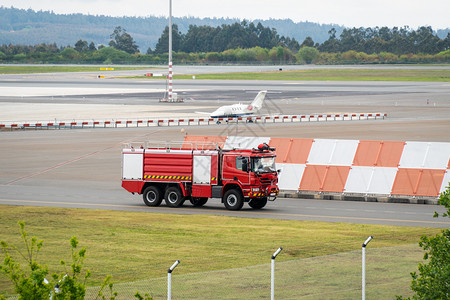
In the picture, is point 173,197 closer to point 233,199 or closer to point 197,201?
point 197,201

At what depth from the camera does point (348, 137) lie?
63625 mm

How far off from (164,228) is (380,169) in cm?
1386

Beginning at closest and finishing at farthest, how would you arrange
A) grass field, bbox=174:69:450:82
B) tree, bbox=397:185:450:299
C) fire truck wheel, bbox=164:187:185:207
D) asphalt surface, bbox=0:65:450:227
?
tree, bbox=397:185:450:299 < fire truck wheel, bbox=164:187:185:207 < asphalt surface, bbox=0:65:450:227 < grass field, bbox=174:69:450:82

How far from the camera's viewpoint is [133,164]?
3625 cm

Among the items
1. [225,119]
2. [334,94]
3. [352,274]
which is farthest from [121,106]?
[352,274]

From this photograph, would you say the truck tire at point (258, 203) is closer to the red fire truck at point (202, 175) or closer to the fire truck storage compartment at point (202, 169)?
the red fire truck at point (202, 175)

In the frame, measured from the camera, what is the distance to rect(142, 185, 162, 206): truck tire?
36.0m

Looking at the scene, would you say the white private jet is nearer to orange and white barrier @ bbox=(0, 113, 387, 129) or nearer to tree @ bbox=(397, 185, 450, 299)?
orange and white barrier @ bbox=(0, 113, 387, 129)

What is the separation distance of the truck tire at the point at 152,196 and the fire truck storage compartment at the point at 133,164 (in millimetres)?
759

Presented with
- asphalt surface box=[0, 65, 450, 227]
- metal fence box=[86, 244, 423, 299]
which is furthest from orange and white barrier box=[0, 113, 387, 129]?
metal fence box=[86, 244, 423, 299]

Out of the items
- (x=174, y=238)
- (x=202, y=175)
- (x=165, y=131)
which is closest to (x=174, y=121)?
(x=165, y=131)

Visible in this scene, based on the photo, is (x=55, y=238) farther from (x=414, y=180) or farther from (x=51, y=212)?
(x=414, y=180)

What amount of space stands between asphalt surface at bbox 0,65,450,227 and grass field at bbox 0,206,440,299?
227 cm

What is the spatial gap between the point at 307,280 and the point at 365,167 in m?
24.7
